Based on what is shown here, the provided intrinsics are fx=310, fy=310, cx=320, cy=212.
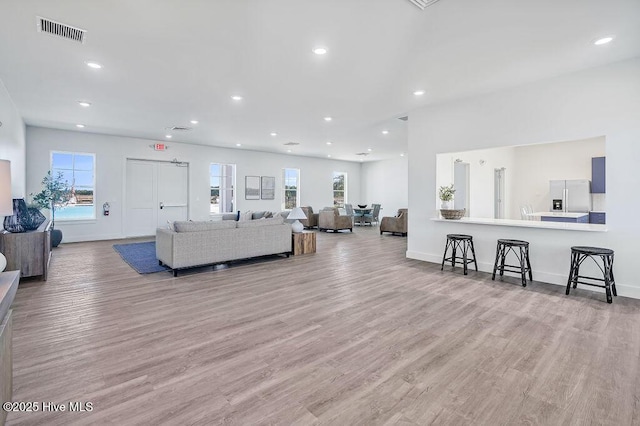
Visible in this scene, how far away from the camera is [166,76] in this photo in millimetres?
4246

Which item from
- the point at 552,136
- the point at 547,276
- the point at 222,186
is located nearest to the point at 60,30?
the point at 552,136

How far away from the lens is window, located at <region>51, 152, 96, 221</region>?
25.5 feet

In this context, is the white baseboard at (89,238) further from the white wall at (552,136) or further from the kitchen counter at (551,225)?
the kitchen counter at (551,225)

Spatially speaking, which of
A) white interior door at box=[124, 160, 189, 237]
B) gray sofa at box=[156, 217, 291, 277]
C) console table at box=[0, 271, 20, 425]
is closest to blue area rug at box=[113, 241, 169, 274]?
gray sofa at box=[156, 217, 291, 277]

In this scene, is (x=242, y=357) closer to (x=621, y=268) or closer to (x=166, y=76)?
(x=166, y=76)

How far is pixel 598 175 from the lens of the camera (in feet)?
24.1

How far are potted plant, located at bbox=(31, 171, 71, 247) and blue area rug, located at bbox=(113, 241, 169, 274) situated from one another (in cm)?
122

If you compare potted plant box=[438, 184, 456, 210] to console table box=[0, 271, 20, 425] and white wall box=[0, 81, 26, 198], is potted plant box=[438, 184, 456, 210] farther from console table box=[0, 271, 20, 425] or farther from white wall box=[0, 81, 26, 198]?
white wall box=[0, 81, 26, 198]

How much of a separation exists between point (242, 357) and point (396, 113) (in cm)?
527

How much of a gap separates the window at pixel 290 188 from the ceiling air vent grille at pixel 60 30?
8832 millimetres

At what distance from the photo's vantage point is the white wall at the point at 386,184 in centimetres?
1290

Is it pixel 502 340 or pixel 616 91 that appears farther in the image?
pixel 616 91

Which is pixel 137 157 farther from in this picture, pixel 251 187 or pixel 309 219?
pixel 309 219

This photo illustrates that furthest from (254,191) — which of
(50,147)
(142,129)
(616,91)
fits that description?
(616,91)
